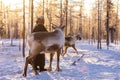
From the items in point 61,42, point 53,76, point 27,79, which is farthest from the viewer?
point 61,42

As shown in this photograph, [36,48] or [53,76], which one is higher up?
[36,48]

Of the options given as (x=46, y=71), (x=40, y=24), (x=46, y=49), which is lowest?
(x=46, y=71)

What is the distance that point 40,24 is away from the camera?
12719mm

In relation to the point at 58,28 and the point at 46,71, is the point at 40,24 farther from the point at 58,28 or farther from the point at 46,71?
the point at 46,71

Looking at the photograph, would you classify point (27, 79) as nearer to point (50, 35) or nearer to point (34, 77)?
point (34, 77)

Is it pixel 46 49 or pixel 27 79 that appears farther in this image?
pixel 46 49

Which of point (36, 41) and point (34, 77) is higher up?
point (36, 41)

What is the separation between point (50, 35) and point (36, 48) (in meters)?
0.79

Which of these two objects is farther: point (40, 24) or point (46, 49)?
point (40, 24)

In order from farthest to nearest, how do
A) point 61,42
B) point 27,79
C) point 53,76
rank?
point 61,42 → point 53,76 → point 27,79

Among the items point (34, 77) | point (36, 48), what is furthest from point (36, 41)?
point (34, 77)

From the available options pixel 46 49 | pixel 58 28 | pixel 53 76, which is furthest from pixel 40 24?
pixel 53 76

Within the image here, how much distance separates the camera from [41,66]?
12484 millimetres

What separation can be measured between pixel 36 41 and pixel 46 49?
1.83 feet
